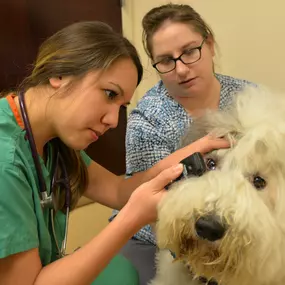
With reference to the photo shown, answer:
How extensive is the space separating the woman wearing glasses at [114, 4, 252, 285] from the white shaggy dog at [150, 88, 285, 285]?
0.47m

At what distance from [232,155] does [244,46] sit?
4.03ft

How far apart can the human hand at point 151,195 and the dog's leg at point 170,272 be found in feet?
0.75

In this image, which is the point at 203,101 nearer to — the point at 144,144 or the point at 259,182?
the point at 144,144

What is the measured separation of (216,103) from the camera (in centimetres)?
172

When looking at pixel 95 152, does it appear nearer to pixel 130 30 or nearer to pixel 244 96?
pixel 130 30

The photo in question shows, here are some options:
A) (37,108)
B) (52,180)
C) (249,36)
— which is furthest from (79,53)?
(249,36)

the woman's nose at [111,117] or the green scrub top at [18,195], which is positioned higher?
the woman's nose at [111,117]

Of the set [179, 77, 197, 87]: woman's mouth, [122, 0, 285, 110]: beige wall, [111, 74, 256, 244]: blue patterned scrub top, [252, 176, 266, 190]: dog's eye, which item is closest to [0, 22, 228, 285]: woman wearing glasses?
[252, 176, 266, 190]: dog's eye

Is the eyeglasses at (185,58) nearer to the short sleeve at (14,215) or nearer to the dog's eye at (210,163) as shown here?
the dog's eye at (210,163)

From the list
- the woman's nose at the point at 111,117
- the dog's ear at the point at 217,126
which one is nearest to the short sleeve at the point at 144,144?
the dog's ear at the point at 217,126

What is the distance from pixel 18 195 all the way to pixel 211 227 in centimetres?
51

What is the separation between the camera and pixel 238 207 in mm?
978

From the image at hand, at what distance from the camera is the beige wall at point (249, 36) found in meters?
2.05

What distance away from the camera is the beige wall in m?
2.05
